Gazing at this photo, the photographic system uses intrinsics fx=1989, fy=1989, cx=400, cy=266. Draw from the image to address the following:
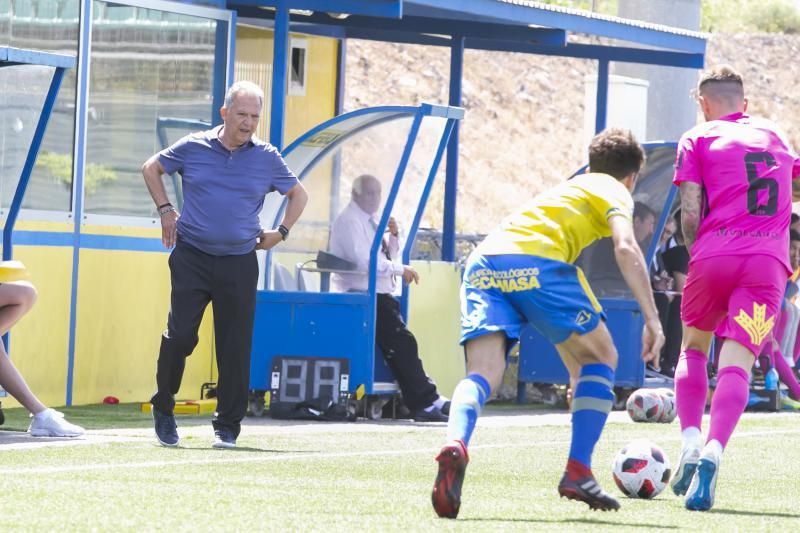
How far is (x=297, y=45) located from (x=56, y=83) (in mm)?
5888

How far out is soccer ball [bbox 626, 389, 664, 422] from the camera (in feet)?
47.1

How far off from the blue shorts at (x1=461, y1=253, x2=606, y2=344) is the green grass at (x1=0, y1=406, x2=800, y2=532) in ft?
2.36

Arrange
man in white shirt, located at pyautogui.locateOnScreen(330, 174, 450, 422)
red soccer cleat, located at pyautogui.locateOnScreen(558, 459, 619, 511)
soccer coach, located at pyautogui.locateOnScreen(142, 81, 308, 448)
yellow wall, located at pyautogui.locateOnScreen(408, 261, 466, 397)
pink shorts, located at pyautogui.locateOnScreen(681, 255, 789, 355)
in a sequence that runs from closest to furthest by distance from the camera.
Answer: red soccer cleat, located at pyautogui.locateOnScreen(558, 459, 619, 511)
pink shorts, located at pyautogui.locateOnScreen(681, 255, 789, 355)
soccer coach, located at pyautogui.locateOnScreen(142, 81, 308, 448)
man in white shirt, located at pyautogui.locateOnScreen(330, 174, 450, 422)
yellow wall, located at pyautogui.locateOnScreen(408, 261, 466, 397)

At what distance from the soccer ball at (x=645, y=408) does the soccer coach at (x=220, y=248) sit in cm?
429

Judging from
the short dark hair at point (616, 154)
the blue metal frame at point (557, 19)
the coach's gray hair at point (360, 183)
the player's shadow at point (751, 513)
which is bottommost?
the player's shadow at point (751, 513)

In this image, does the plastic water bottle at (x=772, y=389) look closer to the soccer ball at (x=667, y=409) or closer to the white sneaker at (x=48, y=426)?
the soccer ball at (x=667, y=409)

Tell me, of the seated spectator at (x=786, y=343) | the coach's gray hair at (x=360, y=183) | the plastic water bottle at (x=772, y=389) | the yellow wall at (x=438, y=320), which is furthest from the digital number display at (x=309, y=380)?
the plastic water bottle at (x=772, y=389)

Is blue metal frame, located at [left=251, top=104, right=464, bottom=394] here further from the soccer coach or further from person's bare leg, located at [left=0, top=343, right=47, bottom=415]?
person's bare leg, located at [left=0, top=343, right=47, bottom=415]

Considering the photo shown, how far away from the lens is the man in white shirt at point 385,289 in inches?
555

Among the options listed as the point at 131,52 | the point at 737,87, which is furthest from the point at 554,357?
the point at 737,87

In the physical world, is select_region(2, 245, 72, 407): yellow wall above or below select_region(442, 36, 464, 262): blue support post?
below

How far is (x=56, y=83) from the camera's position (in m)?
11.9

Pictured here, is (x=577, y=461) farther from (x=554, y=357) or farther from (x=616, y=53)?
(x=616, y=53)

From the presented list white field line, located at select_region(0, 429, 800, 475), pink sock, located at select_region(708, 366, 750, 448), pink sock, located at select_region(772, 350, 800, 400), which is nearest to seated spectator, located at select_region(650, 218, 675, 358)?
pink sock, located at select_region(772, 350, 800, 400)
